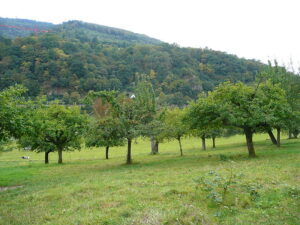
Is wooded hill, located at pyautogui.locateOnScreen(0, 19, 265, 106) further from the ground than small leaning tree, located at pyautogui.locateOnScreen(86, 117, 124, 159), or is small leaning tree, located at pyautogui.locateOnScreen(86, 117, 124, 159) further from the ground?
wooded hill, located at pyautogui.locateOnScreen(0, 19, 265, 106)

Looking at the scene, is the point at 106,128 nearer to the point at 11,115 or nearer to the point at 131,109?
the point at 131,109

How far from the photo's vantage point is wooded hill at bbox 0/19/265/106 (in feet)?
481

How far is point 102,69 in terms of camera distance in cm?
16450

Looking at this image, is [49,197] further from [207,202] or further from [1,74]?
[1,74]

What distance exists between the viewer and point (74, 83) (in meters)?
151

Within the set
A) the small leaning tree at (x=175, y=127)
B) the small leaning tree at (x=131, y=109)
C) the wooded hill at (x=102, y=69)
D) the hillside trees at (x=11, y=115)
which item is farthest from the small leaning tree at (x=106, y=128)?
the wooded hill at (x=102, y=69)

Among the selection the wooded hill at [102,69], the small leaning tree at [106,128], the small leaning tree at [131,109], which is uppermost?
the wooded hill at [102,69]

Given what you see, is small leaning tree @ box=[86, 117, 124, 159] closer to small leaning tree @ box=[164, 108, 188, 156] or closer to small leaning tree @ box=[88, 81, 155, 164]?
small leaning tree @ box=[88, 81, 155, 164]

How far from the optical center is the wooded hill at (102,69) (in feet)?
481

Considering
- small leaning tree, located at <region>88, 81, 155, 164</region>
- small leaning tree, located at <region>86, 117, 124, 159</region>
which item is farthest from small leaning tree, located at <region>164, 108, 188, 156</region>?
small leaning tree, located at <region>86, 117, 124, 159</region>

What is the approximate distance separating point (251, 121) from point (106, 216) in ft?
55.0

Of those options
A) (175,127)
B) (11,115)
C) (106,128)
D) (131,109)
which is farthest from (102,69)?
(11,115)

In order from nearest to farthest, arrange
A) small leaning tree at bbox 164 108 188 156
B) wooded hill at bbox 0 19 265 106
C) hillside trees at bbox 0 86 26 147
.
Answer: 1. hillside trees at bbox 0 86 26 147
2. small leaning tree at bbox 164 108 188 156
3. wooded hill at bbox 0 19 265 106

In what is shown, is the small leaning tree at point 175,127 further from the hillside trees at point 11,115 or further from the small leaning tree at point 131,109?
the hillside trees at point 11,115
